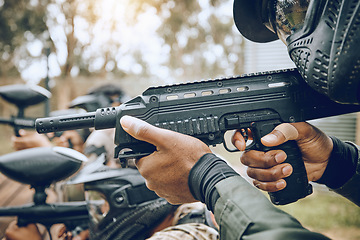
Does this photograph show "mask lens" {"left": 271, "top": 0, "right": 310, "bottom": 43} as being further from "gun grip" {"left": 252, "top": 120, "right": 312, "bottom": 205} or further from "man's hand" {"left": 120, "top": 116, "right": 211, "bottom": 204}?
"man's hand" {"left": 120, "top": 116, "right": 211, "bottom": 204}

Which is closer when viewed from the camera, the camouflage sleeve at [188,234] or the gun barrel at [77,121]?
the gun barrel at [77,121]

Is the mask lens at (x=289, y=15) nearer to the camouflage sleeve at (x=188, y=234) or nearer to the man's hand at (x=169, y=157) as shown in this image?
the man's hand at (x=169, y=157)

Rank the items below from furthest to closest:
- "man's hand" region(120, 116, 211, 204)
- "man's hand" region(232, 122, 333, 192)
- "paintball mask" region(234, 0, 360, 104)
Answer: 1. "man's hand" region(232, 122, 333, 192)
2. "man's hand" region(120, 116, 211, 204)
3. "paintball mask" region(234, 0, 360, 104)

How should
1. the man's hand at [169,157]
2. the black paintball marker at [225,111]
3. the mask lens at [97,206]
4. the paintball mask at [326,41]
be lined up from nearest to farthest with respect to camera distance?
the paintball mask at [326,41] < the man's hand at [169,157] < the black paintball marker at [225,111] < the mask lens at [97,206]

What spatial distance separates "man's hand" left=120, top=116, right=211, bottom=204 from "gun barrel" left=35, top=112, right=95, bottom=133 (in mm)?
211

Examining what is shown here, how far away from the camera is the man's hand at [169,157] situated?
1356 millimetres

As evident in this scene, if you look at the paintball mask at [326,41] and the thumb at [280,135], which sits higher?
the paintball mask at [326,41]

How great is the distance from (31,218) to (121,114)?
4.37ft

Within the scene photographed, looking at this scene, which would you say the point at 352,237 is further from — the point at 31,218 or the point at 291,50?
the point at 31,218

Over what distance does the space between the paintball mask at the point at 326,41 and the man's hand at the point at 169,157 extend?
2.07 ft

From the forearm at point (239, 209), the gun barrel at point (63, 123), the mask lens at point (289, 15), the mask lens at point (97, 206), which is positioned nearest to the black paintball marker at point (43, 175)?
the mask lens at point (97, 206)

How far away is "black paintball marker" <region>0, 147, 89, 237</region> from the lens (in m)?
1.94

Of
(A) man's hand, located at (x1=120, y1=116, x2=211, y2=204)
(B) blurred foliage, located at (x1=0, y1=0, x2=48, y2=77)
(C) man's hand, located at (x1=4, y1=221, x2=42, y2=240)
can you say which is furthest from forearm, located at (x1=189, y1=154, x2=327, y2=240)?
(B) blurred foliage, located at (x1=0, y1=0, x2=48, y2=77)

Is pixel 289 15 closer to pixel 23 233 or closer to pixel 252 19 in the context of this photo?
pixel 252 19
